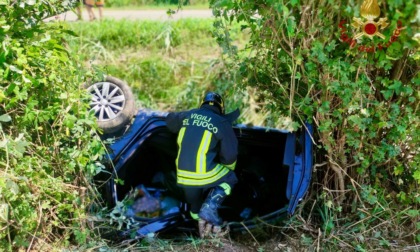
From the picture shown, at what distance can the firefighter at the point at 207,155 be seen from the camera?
403 centimetres

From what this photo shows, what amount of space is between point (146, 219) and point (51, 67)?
1.65m

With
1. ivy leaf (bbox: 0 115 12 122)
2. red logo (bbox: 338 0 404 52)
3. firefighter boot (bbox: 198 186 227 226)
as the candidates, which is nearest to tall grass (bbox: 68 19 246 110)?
firefighter boot (bbox: 198 186 227 226)

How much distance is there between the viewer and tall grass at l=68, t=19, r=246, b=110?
6.81 meters

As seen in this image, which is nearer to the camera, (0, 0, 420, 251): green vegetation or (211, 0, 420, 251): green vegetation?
(211, 0, 420, 251): green vegetation

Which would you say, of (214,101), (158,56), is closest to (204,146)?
(214,101)

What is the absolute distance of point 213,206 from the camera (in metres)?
4.14

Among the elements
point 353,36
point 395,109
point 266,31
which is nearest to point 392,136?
point 395,109

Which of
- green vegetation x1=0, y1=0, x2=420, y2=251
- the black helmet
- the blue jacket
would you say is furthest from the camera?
the black helmet

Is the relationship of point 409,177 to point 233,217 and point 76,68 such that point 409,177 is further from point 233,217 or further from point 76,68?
point 76,68

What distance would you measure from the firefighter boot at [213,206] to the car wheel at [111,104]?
110 cm

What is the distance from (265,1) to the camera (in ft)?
9.98

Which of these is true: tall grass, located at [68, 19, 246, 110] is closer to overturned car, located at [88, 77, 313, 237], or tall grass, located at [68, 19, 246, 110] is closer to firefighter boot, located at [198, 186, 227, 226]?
A: overturned car, located at [88, 77, 313, 237]

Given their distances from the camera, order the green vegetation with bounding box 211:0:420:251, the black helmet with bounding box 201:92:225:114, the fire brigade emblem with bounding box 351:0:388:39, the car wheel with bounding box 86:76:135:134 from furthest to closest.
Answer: the car wheel with bounding box 86:76:135:134 < the black helmet with bounding box 201:92:225:114 < the green vegetation with bounding box 211:0:420:251 < the fire brigade emblem with bounding box 351:0:388:39

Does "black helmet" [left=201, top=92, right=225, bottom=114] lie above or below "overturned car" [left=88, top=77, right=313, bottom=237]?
above
